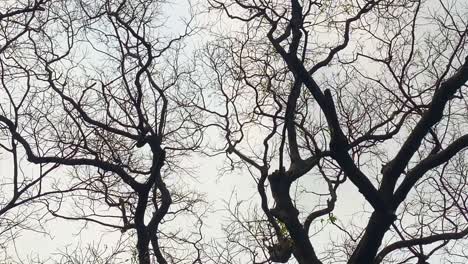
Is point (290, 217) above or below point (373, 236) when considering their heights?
above

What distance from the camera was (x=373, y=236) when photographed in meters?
6.88

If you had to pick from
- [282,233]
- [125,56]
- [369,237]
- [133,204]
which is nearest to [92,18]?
[125,56]

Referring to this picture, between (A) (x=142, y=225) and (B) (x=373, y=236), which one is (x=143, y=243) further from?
(B) (x=373, y=236)

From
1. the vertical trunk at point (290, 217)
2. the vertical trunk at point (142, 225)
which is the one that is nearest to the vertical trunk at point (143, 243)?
the vertical trunk at point (142, 225)

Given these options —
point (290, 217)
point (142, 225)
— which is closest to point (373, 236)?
point (290, 217)

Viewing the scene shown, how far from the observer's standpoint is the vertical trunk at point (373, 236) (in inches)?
268

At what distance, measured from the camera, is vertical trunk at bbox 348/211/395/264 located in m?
6.81

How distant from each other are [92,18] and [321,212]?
17.8ft

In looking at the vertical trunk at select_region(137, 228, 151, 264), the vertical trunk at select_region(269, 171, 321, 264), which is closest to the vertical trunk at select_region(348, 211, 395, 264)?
the vertical trunk at select_region(269, 171, 321, 264)

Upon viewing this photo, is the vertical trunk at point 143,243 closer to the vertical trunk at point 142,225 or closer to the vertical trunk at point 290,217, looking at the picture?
the vertical trunk at point 142,225

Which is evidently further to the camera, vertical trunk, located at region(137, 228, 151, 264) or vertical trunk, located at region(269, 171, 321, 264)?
vertical trunk, located at region(269, 171, 321, 264)

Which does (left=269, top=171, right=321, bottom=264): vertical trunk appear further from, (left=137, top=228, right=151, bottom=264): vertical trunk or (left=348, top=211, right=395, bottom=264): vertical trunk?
(left=137, top=228, right=151, bottom=264): vertical trunk

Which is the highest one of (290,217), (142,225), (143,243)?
(142,225)

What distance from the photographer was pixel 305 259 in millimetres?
8891
